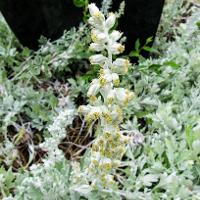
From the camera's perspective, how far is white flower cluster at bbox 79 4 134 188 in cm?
141

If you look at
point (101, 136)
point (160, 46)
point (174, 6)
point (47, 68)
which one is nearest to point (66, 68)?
point (47, 68)

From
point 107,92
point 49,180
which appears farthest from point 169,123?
point 107,92

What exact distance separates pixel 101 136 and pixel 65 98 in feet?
2.88

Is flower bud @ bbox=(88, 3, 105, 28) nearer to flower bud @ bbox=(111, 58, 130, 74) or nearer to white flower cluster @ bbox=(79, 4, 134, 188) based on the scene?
white flower cluster @ bbox=(79, 4, 134, 188)

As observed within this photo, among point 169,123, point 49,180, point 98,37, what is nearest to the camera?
point 98,37

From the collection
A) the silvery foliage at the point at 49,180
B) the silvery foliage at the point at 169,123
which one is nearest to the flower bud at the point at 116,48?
the silvery foliage at the point at 49,180

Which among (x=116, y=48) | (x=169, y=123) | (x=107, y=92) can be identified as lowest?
(x=169, y=123)

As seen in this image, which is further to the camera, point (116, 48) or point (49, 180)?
point (49, 180)

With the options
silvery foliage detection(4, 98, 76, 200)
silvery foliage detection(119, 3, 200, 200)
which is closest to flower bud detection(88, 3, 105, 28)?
silvery foliage detection(4, 98, 76, 200)

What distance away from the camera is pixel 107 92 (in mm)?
1442

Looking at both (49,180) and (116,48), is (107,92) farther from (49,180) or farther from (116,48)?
(49,180)

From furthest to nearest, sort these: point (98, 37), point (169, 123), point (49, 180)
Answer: point (169, 123), point (49, 180), point (98, 37)

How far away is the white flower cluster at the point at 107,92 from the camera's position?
141 centimetres

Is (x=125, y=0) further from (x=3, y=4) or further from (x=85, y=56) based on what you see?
(x=3, y=4)
